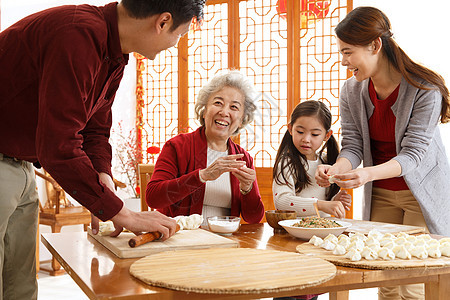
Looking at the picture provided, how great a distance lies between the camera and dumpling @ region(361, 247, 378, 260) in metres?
1.28

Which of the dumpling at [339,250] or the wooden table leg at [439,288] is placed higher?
the dumpling at [339,250]

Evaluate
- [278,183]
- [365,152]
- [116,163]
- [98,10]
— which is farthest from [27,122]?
[116,163]

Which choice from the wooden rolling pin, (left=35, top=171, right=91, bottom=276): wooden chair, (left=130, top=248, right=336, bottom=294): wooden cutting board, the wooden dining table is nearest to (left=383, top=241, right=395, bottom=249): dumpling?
the wooden dining table

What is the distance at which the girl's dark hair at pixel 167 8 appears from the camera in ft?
4.32

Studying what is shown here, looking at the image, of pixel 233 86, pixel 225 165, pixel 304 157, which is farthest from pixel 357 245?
pixel 233 86

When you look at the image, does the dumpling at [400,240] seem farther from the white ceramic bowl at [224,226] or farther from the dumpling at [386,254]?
the white ceramic bowl at [224,226]

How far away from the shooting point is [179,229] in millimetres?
1652

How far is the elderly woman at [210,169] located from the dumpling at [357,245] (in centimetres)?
79

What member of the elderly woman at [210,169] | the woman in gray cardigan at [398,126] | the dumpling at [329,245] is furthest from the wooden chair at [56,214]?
the dumpling at [329,245]

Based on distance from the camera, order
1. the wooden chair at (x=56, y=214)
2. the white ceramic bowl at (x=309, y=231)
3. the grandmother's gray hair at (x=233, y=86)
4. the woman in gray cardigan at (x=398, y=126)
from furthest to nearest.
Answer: the wooden chair at (x=56, y=214)
the grandmother's gray hair at (x=233, y=86)
the woman in gray cardigan at (x=398, y=126)
the white ceramic bowl at (x=309, y=231)

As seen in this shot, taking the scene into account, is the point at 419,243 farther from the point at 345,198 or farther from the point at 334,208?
the point at 345,198

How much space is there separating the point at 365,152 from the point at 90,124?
130 centimetres

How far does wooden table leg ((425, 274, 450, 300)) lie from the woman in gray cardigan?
2.24 ft

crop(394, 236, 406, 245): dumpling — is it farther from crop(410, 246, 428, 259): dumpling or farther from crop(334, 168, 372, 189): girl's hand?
crop(334, 168, 372, 189): girl's hand
